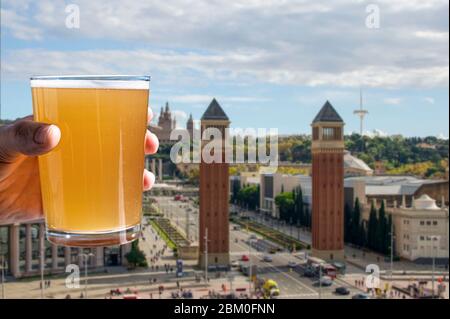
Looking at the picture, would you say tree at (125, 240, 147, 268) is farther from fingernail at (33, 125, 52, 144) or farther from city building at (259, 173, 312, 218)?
fingernail at (33, 125, 52, 144)

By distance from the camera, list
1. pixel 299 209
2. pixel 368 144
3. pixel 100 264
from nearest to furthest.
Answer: pixel 100 264 < pixel 299 209 < pixel 368 144

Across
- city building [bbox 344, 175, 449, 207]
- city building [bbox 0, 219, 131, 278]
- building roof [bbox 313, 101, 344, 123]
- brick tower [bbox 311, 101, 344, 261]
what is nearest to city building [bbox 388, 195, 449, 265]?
brick tower [bbox 311, 101, 344, 261]

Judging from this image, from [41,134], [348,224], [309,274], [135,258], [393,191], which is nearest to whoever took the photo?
[41,134]

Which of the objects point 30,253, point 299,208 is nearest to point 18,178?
point 30,253

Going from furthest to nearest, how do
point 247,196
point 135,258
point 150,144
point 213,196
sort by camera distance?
1. point 247,196
2. point 213,196
3. point 135,258
4. point 150,144

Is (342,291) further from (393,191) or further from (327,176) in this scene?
(393,191)

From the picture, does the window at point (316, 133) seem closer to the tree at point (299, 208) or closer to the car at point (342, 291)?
the tree at point (299, 208)
